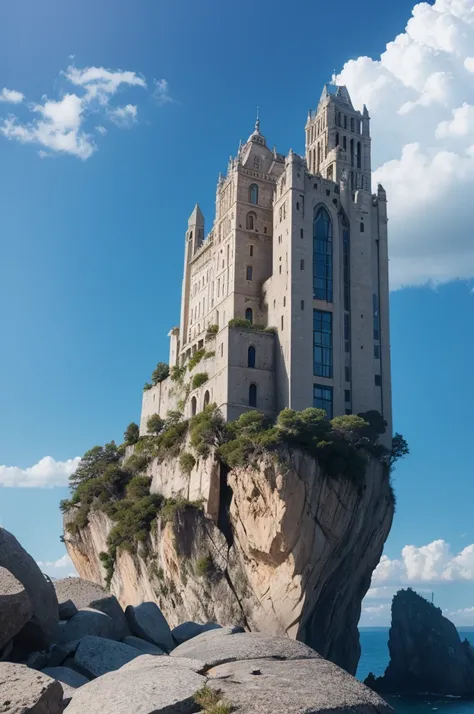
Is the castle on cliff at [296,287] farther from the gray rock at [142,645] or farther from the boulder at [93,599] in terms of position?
the gray rock at [142,645]

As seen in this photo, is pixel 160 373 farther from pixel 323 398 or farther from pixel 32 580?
pixel 32 580

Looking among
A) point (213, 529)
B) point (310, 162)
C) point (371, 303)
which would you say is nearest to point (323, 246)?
point (371, 303)

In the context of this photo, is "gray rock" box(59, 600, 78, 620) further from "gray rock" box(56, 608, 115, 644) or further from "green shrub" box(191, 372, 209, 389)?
"green shrub" box(191, 372, 209, 389)

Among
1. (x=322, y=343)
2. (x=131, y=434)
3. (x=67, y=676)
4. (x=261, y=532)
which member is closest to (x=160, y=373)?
(x=131, y=434)

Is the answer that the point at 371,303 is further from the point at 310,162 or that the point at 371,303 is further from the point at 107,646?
the point at 107,646

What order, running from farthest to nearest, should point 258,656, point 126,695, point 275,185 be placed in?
point 275,185, point 258,656, point 126,695
